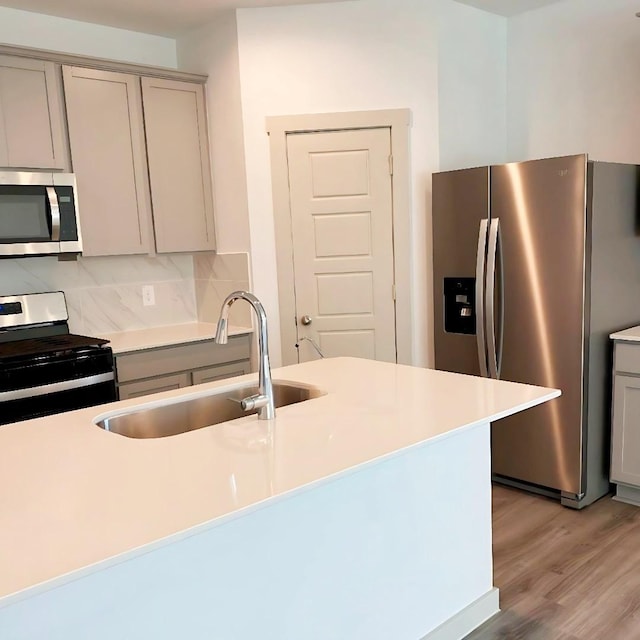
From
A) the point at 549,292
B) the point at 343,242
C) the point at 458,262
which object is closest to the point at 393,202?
the point at 343,242

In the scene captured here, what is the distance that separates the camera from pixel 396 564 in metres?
1.93

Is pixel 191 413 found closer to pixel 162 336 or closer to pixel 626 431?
pixel 162 336

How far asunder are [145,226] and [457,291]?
1.83 m

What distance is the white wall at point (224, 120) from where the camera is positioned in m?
3.59

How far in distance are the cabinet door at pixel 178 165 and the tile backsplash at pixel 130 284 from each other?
0.26 meters

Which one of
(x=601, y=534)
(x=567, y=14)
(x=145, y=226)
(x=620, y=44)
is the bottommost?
(x=601, y=534)

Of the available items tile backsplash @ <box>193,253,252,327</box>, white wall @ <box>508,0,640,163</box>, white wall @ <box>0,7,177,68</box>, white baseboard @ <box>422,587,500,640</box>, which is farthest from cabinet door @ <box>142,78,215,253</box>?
white baseboard @ <box>422,587,500,640</box>

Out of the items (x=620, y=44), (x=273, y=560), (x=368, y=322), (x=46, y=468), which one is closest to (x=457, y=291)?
(x=368, y=322)

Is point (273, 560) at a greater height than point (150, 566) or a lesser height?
lesser

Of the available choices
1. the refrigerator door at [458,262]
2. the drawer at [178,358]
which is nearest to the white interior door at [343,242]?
the refrigerator door at [458,262]

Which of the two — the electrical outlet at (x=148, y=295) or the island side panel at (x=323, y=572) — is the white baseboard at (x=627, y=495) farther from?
the electrical outlet at (x=148, y=295)

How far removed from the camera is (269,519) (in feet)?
5.21

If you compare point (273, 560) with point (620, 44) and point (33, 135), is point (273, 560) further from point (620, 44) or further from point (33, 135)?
point (620, 44)

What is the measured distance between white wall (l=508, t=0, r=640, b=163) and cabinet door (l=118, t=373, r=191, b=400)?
251cm
